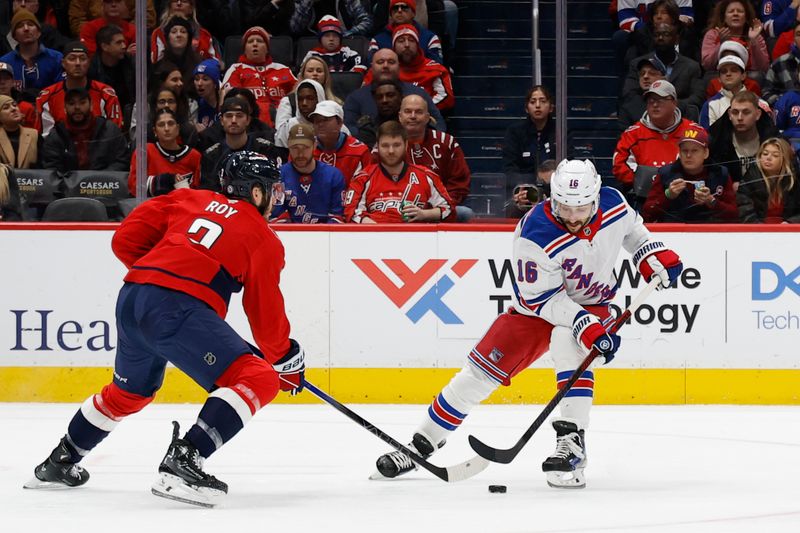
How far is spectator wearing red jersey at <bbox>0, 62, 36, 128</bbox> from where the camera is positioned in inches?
263

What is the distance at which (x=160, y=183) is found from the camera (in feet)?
21.2

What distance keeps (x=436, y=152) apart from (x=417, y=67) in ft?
3.05

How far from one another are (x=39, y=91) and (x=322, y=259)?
70.7 inches

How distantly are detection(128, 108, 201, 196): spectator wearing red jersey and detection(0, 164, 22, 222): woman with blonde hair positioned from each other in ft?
1.81

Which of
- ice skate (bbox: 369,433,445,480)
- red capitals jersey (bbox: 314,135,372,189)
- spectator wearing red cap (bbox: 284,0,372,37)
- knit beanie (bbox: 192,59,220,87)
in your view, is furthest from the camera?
spectator wearing red cap (bbox: 284,0,372,37)

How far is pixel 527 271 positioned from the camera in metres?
4.53

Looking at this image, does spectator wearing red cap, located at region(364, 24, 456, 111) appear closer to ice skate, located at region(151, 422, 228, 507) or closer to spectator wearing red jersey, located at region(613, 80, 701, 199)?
spectator wearing red jersey, located at region(613, 80, 701, 199)

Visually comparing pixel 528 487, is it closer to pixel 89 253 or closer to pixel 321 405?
pixel 321 405

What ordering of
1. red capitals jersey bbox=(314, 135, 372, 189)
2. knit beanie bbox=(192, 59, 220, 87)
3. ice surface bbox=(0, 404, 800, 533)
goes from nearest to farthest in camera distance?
ice surface bbox=(0, 404, 800, 533) < red capitals jersey bbox=(314, 135, 372, 189) < knit beanie bbox=(192, 59, 220, 87)

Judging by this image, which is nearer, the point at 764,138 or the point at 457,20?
the point at 764,138

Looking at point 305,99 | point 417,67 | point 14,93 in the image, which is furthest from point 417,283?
point 14,93

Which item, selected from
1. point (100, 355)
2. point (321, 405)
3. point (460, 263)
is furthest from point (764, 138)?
point (100, 355)

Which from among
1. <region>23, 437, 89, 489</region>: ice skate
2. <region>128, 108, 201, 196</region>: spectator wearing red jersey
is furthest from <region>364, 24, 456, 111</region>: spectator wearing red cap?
<region>23, 437, 89, 489</region>: ice skate

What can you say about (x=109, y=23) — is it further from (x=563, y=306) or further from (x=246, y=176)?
(x=563, y=306)
